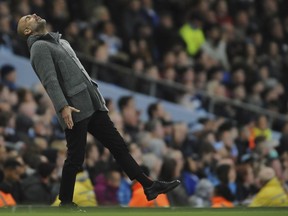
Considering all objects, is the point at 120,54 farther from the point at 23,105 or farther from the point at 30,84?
the point at 23,105

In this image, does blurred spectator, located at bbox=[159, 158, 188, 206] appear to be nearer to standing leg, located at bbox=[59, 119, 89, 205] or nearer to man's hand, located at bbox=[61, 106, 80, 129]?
standing leg, located at bbox=[59, 119, 89, 205]

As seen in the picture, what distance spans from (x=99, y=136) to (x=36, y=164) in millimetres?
3620

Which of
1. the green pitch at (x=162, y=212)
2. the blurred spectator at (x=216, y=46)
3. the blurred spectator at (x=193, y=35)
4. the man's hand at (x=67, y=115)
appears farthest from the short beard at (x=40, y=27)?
the blurred spectator at (x=216, y=46)

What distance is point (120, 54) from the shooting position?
19734 millimetres

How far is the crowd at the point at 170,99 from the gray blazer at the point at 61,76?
1.85 meters

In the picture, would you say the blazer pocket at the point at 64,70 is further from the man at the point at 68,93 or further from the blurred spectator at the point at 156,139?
the blurred spectator at the point at 156,139

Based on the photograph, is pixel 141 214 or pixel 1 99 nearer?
pixel 141 214

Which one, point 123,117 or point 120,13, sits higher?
point 120,13

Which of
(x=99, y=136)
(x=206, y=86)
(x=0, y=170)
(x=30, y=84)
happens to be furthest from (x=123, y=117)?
(x=99, y=136)

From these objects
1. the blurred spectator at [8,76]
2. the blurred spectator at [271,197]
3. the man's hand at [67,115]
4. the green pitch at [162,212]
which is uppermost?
the blurred spectator at [8,76]

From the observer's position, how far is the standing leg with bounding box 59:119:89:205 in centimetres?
978

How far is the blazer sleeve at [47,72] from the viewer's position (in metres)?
9.61

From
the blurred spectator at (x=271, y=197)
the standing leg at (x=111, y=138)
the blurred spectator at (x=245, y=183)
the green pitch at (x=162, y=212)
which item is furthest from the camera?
the blurred spectator at (x=245, y=183)

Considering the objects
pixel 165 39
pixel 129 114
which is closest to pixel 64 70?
pixel 129 114
